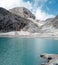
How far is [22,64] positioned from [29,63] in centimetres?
226

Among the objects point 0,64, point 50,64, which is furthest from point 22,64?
point 50,64

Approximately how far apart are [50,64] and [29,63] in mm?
10040

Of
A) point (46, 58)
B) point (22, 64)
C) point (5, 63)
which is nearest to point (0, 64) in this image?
point (5, 63)

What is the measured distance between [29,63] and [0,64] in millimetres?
8039

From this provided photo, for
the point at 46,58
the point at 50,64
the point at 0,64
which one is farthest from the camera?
the point at 46,58

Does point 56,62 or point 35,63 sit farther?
point 35,63

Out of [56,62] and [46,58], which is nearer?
[56,62]

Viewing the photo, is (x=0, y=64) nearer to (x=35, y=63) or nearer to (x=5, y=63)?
(x=5, y=63)

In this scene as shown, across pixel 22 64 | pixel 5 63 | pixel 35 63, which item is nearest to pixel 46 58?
pixel 35 63

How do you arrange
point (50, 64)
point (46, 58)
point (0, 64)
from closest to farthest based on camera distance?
point (50, 64) → point (0, 64) → point (46, 58)

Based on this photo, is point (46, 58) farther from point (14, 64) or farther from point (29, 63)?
point (14, 64)

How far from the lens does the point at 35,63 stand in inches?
2000

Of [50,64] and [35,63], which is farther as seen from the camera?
[35,63]

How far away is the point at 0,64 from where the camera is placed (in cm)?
4881
